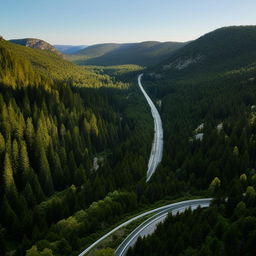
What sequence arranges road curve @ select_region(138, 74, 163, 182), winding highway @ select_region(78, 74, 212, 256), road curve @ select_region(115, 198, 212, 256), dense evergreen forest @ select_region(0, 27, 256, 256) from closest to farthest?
dense evergreen forest @ select_region(0, 27, 256, 256) → road curve @ select_region(115, 198, 212, 256) → winding highway @ select_region(78, 74, 212, 256) → road curve @ select_region(138, 74, 163, 182)

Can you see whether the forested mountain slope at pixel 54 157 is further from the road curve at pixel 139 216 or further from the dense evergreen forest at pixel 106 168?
the road curve at pixel 139 216

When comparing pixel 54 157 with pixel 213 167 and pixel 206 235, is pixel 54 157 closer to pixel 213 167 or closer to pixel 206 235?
pixel 213 167

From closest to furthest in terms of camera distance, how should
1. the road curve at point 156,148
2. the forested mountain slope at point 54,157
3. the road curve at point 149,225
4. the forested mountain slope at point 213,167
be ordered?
1. the forested mountain slope at point 213,167
2. the road curve at point 149,225
3. the forested mountain slope at point 54,157
4. the road curve at point 156,148

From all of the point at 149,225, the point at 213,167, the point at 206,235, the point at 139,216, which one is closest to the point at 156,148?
the point at 213,167

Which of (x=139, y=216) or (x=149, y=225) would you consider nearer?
(x=149, y=225)

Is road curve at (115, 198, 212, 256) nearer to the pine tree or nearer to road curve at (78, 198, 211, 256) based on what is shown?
road curve at (78, 198, 211, 256)

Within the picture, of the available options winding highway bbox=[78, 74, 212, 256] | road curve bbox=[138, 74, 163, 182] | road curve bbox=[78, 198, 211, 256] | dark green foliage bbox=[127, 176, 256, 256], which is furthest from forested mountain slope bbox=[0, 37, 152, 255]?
dark green foliage bbox=[127, 176, 256, 256]

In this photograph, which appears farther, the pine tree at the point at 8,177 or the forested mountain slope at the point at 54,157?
the pine tree at the point at 8,177

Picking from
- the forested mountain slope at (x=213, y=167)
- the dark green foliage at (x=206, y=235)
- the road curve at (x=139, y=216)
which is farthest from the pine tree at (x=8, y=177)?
the dark green foliage at (x=206, y=235)

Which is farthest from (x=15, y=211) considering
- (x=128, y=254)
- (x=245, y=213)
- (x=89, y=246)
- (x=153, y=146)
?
(x=153, y=146)

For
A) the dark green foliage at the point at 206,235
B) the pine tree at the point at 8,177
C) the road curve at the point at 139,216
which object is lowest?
the road curve at the point at 139,216

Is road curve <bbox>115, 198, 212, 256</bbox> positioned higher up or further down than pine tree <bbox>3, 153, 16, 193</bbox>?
further down

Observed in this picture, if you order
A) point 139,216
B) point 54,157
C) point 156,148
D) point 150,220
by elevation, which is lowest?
point 139,216
